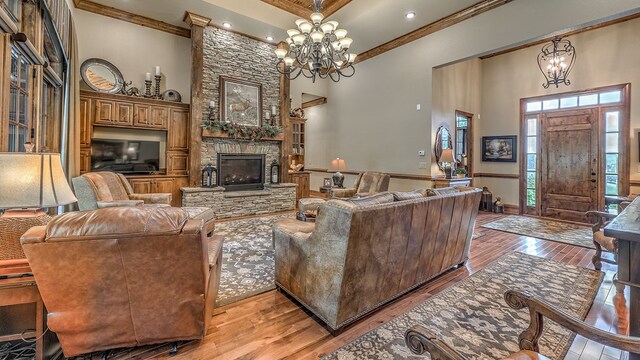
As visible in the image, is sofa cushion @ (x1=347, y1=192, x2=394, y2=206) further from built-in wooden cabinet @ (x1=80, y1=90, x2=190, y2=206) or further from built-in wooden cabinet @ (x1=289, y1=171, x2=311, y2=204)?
built-in wooden cabinet @ (x1=289, y1=171, x2=311, y2=204)

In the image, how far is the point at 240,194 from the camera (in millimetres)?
5812

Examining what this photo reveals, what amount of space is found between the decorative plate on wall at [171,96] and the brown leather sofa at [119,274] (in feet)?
16.6

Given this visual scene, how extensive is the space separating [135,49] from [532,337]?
7.18m

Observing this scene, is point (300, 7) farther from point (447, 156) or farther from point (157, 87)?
point (447, 156)

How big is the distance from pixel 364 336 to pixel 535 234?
437 cm

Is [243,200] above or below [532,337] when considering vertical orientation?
above

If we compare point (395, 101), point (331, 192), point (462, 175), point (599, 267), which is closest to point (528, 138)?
point (462, 175)

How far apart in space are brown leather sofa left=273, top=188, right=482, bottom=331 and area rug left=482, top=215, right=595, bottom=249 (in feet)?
9.93

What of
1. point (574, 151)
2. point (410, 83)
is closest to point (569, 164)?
point (574, 151)

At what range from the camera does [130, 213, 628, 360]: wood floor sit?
1758mm

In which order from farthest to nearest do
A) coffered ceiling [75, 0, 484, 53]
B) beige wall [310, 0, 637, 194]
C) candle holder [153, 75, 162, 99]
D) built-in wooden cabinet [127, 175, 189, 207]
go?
candle holder [153, 75, 162, 99] → built-in wooden cabinet [127, 175, 189, 207] → coffered ceiling [75, 0, 484, 53] → beige wall [310, 0, 637, 194]

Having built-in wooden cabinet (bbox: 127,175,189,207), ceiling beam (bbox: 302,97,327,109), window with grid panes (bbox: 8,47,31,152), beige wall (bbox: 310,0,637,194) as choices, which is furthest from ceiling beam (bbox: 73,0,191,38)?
beige wall (bbox: 310,0,637,194)

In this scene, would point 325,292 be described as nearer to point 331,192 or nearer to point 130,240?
point 130,240

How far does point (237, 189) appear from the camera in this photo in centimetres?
619
